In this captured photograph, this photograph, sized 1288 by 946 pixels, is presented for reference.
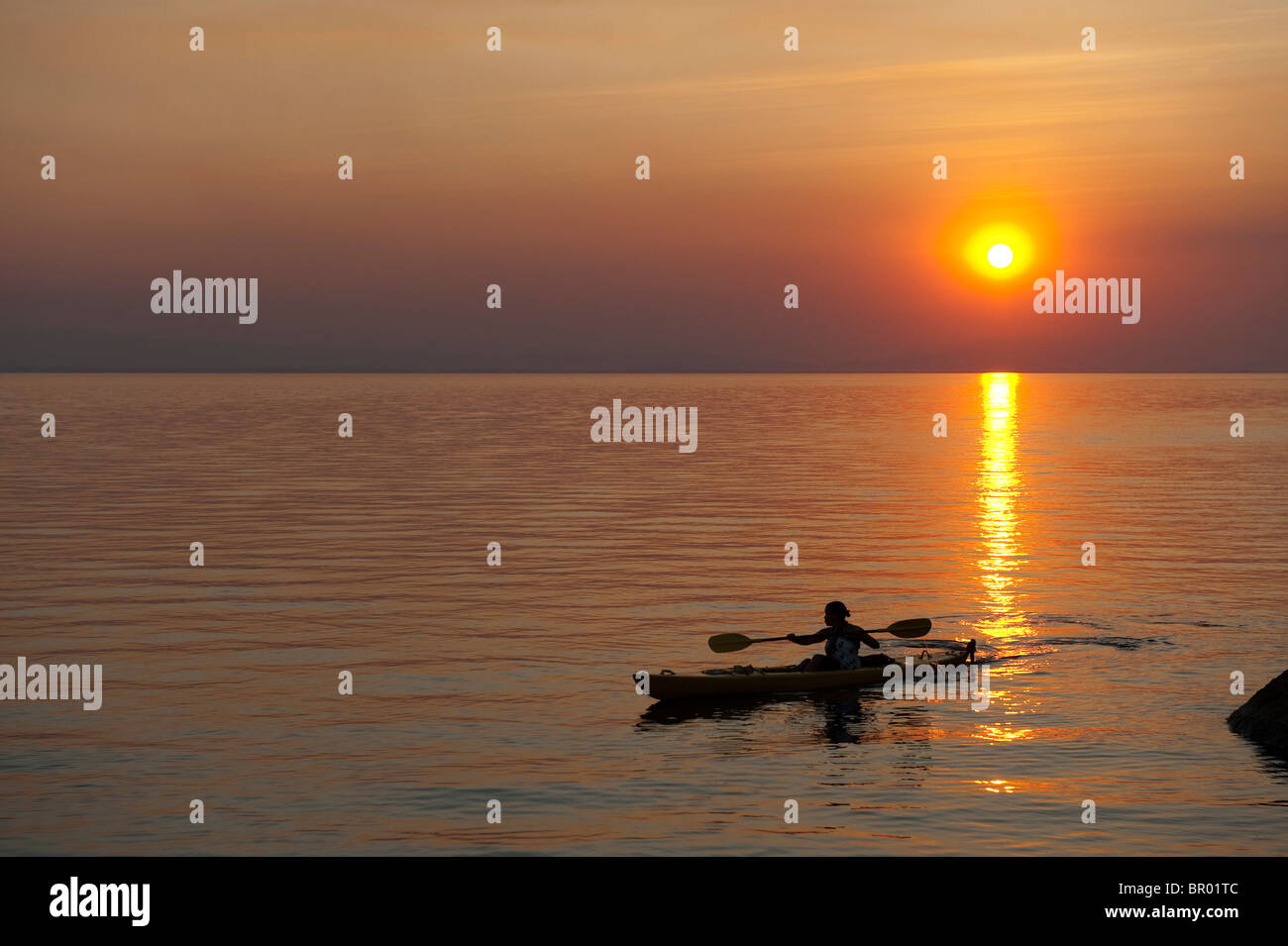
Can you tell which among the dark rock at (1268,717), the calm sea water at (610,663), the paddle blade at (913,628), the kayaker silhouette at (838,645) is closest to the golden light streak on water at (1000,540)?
the calm sea water at (610,663)

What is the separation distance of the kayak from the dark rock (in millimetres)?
6135

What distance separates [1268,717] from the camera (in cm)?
2269

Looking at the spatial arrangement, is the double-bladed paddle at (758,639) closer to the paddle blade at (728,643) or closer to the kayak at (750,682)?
the paddle blade at (728,643)

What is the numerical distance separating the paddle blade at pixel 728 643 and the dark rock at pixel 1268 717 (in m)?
8.73

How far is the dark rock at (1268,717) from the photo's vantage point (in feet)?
72.9

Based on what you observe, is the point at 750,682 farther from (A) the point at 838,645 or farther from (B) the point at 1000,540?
(B) the point at 1000,540

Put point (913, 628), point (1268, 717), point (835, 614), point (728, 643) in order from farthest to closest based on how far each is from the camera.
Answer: point (913, 628)
point (728, 643)
point (835, 614)
point (1268, 717)

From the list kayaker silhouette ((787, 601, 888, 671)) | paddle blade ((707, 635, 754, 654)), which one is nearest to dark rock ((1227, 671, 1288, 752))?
kayaker silhouette ((787, 601, 888, 671))

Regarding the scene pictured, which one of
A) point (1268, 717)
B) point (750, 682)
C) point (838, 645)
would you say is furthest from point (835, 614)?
point (1268, 717)

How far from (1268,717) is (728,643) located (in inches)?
377

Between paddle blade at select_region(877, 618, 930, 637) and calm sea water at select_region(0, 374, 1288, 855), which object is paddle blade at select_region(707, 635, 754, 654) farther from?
paddle blade at select_region(877, 618, 930, 637)
